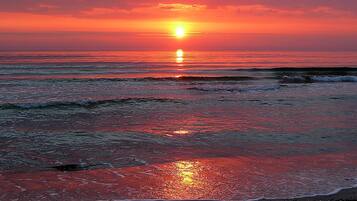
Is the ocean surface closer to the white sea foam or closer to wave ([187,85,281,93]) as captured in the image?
wave ([187,85,281,93])

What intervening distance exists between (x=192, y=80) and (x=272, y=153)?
75.9 feet

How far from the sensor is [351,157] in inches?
416

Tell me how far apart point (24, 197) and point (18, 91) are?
17.6 metres

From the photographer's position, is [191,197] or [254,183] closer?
[191,197]

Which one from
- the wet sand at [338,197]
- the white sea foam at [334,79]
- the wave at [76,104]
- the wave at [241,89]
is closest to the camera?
the wet sand at [338,197]

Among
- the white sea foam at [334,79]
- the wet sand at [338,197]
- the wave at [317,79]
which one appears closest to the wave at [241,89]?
the wave at [317,79]

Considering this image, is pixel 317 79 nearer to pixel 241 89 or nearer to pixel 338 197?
pixel 241 89

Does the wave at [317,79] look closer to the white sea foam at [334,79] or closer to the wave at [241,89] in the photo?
the white sea foam at [334,79]

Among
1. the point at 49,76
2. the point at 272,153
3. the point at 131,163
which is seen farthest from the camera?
the point at 49,76

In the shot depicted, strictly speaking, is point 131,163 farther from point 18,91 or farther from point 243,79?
point 243,79

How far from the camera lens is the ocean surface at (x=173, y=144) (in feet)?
27.2

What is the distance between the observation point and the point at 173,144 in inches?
472

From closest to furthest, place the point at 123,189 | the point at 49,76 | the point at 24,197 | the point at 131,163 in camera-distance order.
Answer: the point at 24,197 → the point at 123,189 → the point at 131,163 → the point at 49,76

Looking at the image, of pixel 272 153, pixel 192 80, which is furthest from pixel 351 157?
pixel 192 80
